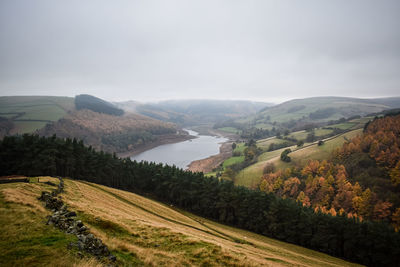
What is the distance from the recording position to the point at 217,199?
61.7 metres

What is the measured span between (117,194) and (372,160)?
356ft

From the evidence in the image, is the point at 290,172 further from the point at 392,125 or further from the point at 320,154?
the point at 392,125

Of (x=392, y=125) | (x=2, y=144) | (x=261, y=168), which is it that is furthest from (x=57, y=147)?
(x=392, y=125)

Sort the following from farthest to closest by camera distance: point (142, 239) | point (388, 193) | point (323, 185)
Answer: point (323, 185) → point (388, 193) → point (142, 239)

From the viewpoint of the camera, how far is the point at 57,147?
54.1 m

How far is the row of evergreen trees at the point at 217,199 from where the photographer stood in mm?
Answer: 43438

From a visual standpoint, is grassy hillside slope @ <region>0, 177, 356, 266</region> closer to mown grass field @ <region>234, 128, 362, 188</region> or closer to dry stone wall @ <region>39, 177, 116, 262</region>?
dry stone wall @ <region>39, 177, 116, 262</region>

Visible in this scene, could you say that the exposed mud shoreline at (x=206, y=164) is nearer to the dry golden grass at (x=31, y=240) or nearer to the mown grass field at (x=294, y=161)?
the mown grass field at (x=294, y=161)

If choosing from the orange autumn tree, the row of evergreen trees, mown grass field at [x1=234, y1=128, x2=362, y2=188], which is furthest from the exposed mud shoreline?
the row of evergreen trees

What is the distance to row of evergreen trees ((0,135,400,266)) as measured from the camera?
43438mm

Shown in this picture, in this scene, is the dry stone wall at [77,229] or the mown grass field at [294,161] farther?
the mown grass field at [294,161]

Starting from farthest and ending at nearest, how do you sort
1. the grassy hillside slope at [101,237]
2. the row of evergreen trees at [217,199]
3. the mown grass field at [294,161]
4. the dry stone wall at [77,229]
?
the mown grass field at [294,161]
the row of evergreen trees at [217,199]
the dry stone wall at [77,229]
the grassy hillside slope at [101,237]

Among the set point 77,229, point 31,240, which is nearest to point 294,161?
point 77,229

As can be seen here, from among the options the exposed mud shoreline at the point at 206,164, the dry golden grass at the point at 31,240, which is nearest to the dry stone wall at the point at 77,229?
the dry golden grass at the point at 31,240
